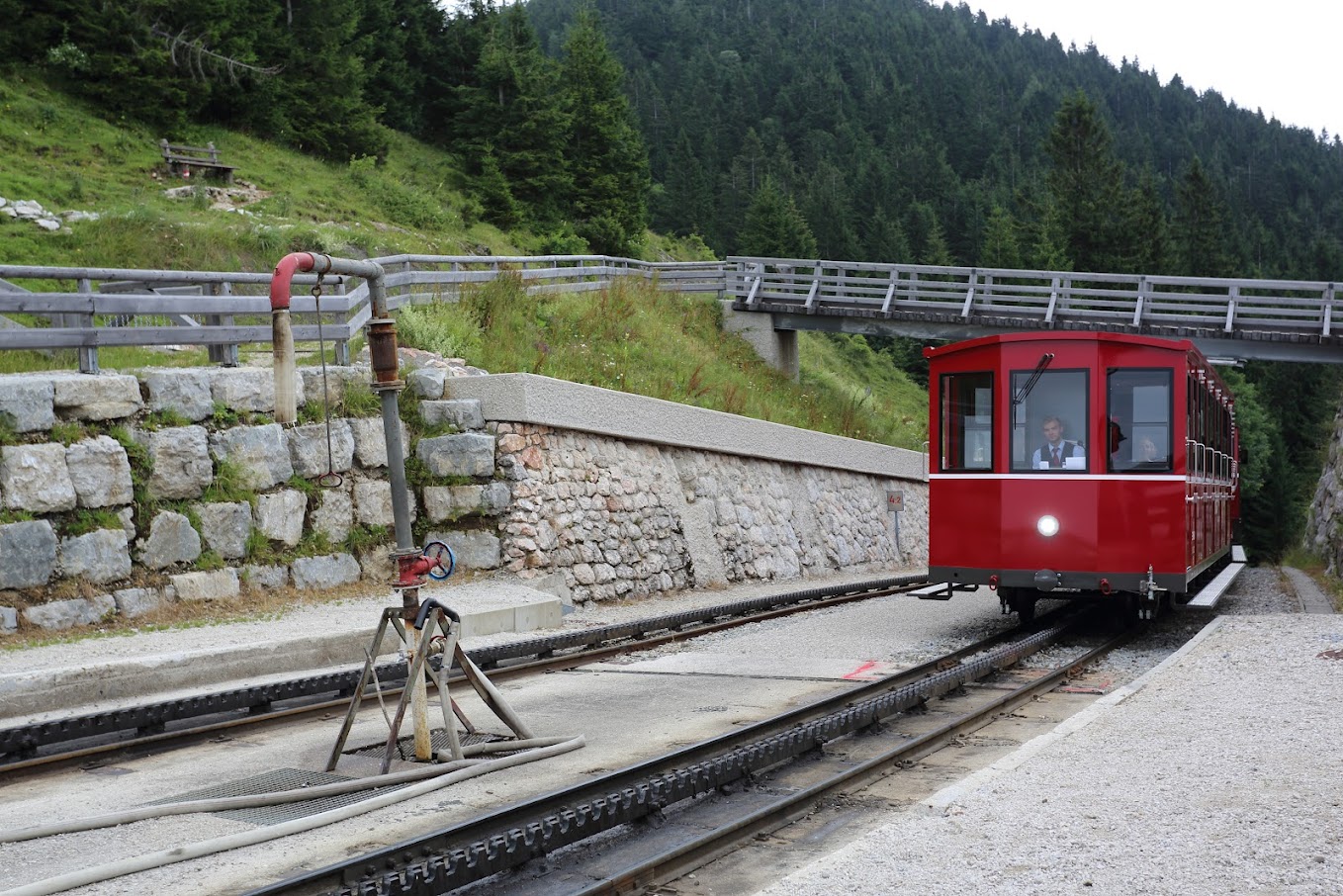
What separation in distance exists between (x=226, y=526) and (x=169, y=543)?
2.16 feet

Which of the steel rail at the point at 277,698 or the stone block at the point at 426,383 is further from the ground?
the stone block at the point at 426,383

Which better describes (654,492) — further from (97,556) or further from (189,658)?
(189,658)

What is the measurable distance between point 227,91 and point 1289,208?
128200 millimetres

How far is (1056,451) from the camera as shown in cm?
1253

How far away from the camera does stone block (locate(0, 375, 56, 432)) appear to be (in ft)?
35.0

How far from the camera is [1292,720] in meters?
8.32

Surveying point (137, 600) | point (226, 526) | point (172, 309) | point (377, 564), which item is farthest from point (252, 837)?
point (377, 564)

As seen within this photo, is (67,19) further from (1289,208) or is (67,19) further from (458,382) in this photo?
(1289,208)

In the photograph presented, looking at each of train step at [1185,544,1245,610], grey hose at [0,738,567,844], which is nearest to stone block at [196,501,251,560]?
grey hose at [0,738,567,844]

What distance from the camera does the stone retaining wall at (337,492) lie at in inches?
428

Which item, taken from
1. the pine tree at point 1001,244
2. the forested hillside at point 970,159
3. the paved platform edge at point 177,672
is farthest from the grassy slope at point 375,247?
the pine tree at point 1001,244

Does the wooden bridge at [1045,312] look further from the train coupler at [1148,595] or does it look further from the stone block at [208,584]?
the stone block at [208,584]

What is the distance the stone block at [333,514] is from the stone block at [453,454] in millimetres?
1335

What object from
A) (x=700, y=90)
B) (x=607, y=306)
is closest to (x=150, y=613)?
(x=607, y=306)
